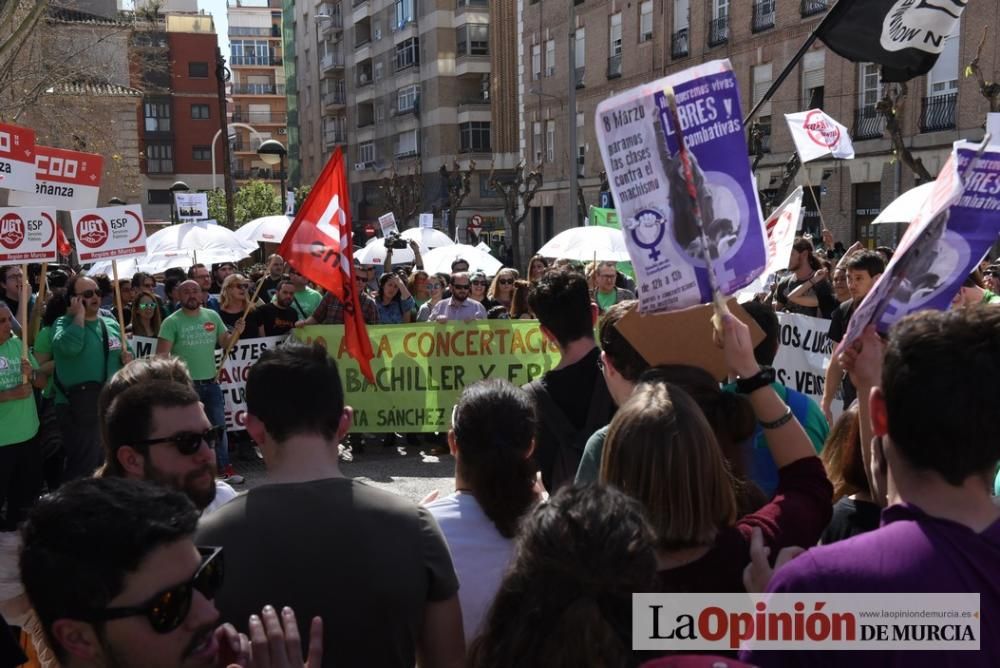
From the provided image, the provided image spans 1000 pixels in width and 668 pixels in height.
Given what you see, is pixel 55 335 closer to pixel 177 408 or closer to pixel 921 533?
pixel 177 408

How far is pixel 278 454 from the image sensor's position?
2.66 metres

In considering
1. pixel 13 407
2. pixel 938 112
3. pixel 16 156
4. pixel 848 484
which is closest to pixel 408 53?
Answer: pixel 938 112

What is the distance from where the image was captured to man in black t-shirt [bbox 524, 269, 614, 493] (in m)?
4.13

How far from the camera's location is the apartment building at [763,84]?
26.4 meters

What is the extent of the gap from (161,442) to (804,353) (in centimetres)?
632

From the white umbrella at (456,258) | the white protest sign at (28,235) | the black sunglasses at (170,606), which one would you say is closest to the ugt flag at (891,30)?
the black sunglasses at (170,606)

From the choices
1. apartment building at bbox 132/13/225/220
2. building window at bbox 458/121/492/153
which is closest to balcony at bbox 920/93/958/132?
building window at bbox 458/121/492/153

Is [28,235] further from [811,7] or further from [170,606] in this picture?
[811,7]

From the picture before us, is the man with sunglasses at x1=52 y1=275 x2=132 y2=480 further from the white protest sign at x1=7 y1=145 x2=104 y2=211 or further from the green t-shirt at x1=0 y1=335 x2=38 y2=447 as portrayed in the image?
the white protest sign at x1=7 y1=145 x2=104 y2=211

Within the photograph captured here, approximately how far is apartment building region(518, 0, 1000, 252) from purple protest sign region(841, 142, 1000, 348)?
16.6m

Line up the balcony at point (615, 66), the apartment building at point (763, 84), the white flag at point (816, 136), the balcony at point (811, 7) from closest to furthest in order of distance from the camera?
the white flag at point (816, 136)
the apartment building at point (763, 84)
the balcony at point (811, 7)
the balcony at point (615, 66)

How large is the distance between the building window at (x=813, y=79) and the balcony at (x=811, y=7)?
3.71ft

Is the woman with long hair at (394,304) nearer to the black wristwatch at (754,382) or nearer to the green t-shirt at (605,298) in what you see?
the green t-shirt at (605,298)

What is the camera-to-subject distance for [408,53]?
58.8m
